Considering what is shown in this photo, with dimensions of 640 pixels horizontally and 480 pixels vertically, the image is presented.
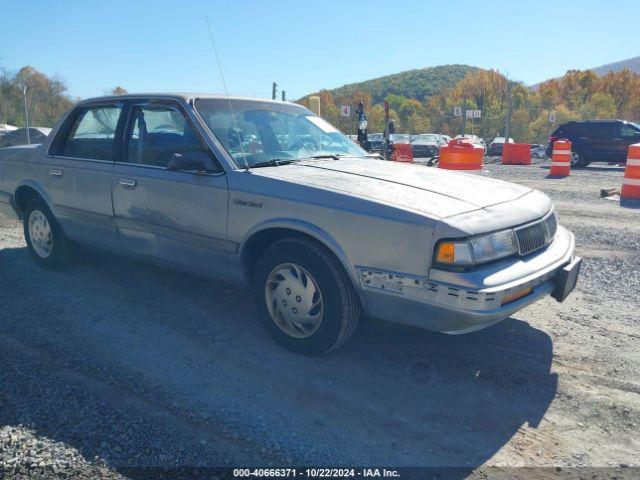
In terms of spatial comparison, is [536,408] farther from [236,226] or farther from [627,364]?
[236,226]

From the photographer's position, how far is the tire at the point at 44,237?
16.6ft

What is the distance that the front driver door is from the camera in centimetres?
369

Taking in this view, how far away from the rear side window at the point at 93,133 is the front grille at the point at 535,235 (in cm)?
319

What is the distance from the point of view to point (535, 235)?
3.36 metres

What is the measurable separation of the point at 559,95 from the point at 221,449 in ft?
226

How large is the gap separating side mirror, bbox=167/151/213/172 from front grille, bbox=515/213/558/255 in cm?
203

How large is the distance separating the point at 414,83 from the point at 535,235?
13229 centimetres

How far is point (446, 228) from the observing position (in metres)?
2.83

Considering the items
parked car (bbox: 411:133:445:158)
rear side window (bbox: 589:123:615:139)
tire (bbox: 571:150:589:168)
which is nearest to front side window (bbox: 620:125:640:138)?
rear side window (bbox: 589:123:615:139)

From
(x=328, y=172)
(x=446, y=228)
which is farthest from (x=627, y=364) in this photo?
(x=328, y=172)

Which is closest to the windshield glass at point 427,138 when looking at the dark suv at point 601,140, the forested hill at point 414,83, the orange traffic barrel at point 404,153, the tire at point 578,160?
the orange traffic barrel at point 404,153

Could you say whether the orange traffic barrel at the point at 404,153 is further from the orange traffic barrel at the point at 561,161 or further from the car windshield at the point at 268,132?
the car windshield at the point at 268,132

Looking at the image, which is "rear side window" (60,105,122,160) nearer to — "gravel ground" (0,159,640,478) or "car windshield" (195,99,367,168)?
"car windshield" (195,99,367,168)

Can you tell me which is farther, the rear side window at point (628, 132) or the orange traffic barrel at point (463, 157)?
the rear side window at point (628, 132)
